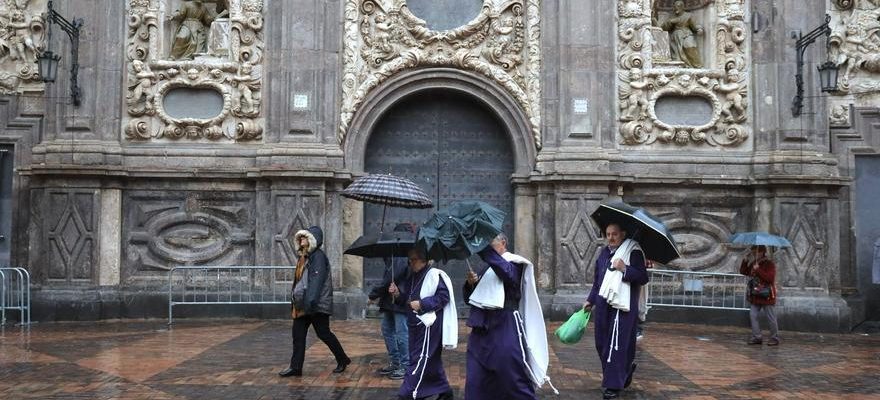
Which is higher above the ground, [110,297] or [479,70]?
[479,70]

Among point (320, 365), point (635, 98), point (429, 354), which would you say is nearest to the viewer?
point (429, 354)

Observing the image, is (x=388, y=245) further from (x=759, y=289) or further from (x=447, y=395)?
(x=759, y=289)

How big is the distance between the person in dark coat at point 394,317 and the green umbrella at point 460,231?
187cm

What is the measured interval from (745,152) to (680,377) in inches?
303

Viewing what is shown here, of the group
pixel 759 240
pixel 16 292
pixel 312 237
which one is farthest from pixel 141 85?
pixel 759 240

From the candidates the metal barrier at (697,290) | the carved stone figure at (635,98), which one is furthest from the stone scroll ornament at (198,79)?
the metal barrier at (697,290)

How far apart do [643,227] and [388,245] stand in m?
2.76

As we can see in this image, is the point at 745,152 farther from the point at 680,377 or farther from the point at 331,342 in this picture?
the point at 331,342

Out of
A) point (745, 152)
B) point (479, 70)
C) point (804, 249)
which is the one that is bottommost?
point (804, 249)

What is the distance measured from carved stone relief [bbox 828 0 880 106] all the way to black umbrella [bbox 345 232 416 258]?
36.7 ft

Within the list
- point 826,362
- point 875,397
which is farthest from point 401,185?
point 826,362

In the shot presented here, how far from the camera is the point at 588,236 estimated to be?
1716 cm

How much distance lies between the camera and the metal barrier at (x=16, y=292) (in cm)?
1627

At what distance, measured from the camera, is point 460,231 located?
8.52m
